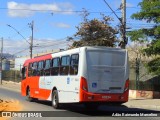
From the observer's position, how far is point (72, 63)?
63.7 feet

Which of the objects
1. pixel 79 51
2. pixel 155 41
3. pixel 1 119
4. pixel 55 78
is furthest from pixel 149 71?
pixel 1 119

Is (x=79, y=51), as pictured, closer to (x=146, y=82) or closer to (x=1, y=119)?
(x=1, y=119)

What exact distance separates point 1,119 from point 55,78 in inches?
240

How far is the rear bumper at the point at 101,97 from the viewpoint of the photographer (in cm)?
1814

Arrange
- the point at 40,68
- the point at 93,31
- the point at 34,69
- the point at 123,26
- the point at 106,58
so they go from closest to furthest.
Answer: the point at 106,58, the point at 40,68, the point at 34,69, the point at 123,26, the point at 93,31

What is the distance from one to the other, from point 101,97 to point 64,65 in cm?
304

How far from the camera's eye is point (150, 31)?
28938mm

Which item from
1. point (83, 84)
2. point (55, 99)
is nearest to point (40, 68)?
point (55, 99)

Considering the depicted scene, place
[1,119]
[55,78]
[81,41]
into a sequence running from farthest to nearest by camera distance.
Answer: [81,41] < [55,78] < [1,119]

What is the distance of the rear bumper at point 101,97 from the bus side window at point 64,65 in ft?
7.31

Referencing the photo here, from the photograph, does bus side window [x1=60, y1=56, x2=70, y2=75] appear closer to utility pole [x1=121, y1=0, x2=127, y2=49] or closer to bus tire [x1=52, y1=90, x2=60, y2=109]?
bus tire [x1=52, y1=90, x2=60, y2=109]

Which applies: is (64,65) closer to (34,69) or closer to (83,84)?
(83,84)

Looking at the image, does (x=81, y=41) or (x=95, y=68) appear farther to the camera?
(x=81, y=41)

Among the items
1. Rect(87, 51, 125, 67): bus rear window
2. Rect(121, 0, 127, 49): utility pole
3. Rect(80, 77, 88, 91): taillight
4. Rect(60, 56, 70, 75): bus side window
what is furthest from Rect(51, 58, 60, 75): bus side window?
Rect(121, 0, 127, 49): utility pole
